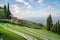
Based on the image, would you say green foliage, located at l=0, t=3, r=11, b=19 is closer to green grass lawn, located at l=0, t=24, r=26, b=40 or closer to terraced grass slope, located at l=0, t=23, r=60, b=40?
terraced grass slope, located at l=0, t=23, r=60, b=40

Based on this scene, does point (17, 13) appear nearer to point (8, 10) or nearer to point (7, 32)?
point (8, 10)

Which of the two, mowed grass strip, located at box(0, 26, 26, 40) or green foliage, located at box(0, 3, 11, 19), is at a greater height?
green foliage, located at box(0, 3, 11, 19)

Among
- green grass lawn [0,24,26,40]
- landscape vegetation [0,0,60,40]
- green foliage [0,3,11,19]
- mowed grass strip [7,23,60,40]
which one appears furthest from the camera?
green foliage [0,3,11,19]

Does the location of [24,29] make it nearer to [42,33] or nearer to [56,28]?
[42,33]

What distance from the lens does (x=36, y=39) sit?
9.62 m

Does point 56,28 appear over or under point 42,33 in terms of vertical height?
over

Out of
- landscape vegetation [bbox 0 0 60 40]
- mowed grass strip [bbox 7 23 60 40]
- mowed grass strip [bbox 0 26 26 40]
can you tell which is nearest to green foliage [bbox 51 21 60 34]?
landscape vegetation [bbox 0 0 60 40]

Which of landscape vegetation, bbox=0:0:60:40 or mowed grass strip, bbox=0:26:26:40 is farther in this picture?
landscape vegetation, bbox=0:0:60:40

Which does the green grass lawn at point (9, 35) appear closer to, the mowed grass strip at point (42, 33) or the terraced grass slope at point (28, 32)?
the terraced grass slope at point (28, 32)

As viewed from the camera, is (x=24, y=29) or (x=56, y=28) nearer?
(x=24, y=29)

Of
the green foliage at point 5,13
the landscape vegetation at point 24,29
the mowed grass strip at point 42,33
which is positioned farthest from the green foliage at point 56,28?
the green foliage at point 5,13

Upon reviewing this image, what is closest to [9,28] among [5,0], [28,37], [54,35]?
[28,37]

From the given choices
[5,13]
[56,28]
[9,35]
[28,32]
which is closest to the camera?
[9,35]

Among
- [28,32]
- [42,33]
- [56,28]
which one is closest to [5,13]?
[28,32]
